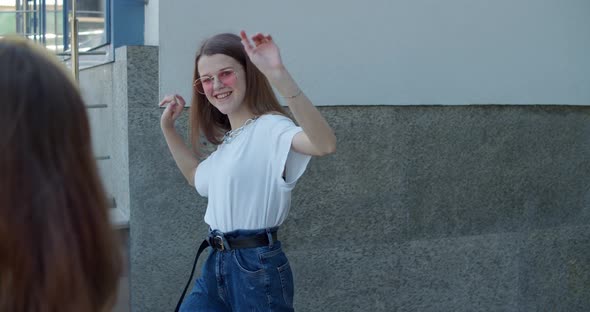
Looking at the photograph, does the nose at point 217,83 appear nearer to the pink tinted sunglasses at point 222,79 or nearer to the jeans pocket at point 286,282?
the pink tinted sunglasses at point 222,79

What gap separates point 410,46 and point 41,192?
371 cm

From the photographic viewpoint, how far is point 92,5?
526cm

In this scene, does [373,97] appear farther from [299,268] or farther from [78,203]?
[78,203]

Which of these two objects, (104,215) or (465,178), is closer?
(104,215)

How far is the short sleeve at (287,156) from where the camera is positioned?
9.47 ft

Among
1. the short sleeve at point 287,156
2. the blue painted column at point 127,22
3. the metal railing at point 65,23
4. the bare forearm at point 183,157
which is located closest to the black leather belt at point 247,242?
the short sleeve at point 287,156

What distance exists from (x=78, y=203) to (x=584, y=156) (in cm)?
471

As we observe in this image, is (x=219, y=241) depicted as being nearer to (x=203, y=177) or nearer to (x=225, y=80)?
(x=203, y=177)

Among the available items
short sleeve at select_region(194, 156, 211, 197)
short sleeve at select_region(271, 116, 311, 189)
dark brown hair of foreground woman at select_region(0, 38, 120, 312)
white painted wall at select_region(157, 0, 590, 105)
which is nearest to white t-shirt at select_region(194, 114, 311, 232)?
short sleeve at select_region(271, 116, 311, 189)

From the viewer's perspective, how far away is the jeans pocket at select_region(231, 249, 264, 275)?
2885 millimetres

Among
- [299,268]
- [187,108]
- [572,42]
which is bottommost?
[299,268]

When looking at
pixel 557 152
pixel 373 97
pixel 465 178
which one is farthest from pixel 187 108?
pixel 557 152

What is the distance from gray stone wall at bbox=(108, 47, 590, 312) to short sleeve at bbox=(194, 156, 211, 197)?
944mm

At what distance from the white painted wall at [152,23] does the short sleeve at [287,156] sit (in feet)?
4.77
